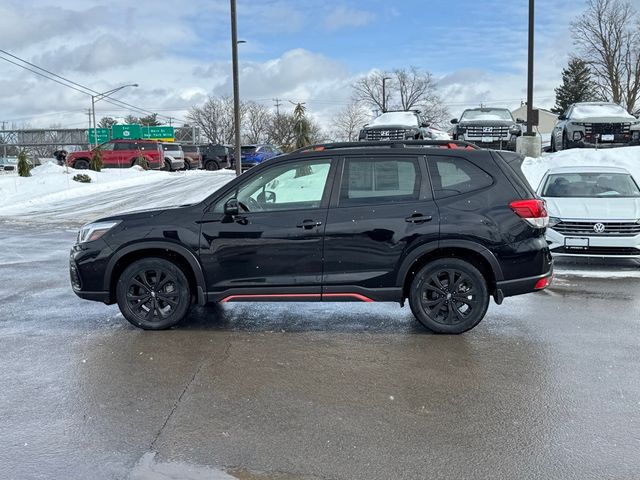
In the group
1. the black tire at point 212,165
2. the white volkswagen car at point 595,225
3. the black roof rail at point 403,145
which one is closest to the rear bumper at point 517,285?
the black roof rail at point 403,145

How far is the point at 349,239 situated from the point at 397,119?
1740 centimetres

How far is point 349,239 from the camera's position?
5.61 metres

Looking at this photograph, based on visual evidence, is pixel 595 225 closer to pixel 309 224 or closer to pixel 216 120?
pixel 309 224

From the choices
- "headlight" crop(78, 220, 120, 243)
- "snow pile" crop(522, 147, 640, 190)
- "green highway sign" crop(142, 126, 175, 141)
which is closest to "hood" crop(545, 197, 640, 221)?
"headlight" crop(78, 220, 120, 243)

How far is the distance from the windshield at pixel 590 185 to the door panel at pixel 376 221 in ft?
18.0

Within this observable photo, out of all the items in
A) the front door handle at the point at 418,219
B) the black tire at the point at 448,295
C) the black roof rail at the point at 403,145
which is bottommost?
the black tire at the point at 448,295

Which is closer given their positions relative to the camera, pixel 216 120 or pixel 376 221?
pixel 376 221

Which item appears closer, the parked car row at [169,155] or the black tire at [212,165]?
the parked car row at [169,155]

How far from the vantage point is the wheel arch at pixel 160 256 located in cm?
573

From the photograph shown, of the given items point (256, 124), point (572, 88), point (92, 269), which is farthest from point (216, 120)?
point (92, 269)

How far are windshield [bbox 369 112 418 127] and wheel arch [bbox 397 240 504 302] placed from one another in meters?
16.4

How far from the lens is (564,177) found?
1080cm

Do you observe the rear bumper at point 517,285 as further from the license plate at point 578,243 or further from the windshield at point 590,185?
the windshield at point 590,185

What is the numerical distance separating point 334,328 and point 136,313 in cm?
199
